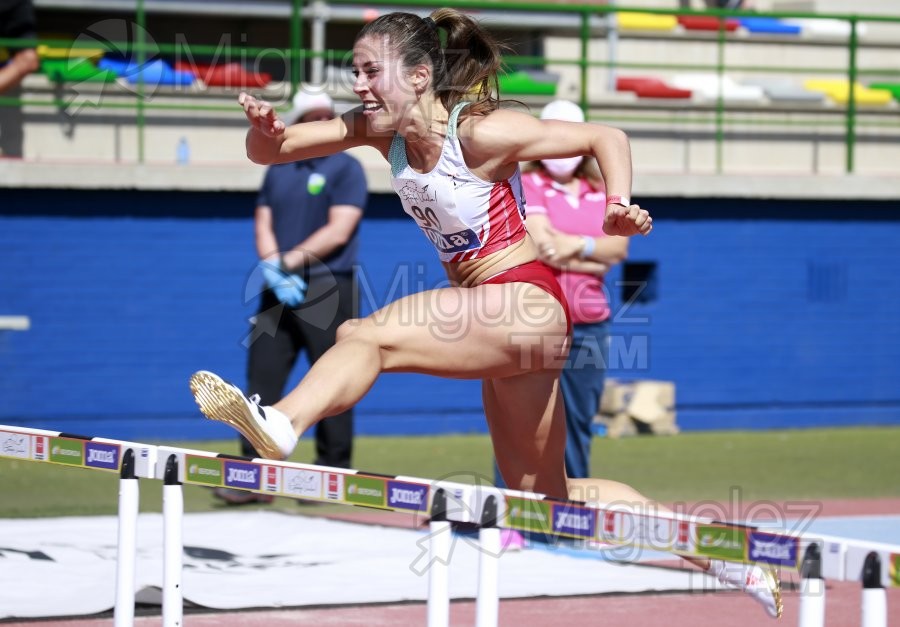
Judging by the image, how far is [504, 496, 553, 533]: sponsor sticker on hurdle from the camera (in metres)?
3.53

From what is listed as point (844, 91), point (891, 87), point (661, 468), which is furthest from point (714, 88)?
point (661, 468)

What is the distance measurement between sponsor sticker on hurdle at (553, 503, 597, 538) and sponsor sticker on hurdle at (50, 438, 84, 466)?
1.74 meters

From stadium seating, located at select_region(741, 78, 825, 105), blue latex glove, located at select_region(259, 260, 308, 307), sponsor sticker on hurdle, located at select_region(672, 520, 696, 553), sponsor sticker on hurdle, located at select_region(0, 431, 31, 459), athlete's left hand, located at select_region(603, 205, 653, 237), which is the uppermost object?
stadium seating, located at select_region(741, 78, 825, 105)

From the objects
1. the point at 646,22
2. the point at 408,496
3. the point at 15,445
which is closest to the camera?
the point at 408,496

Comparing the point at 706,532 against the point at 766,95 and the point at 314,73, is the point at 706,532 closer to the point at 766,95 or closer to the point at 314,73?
the point at 314,73

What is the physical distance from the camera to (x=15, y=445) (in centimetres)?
459

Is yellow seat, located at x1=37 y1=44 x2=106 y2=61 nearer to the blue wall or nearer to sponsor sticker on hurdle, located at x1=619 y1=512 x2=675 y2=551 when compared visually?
the blue wall

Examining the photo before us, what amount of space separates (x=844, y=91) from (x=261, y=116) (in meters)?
13.6

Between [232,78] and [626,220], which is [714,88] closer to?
[232,78]

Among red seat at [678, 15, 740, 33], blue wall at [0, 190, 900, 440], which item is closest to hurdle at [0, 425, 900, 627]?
blue wall at [0, 190, 900, 440]

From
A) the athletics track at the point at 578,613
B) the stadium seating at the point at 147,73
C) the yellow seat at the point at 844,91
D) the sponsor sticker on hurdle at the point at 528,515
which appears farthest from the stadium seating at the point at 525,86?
the sponsor sticker on hurdle at the point at 528,515

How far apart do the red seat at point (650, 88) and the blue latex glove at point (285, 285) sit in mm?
7144

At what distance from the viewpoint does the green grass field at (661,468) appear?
868 cm

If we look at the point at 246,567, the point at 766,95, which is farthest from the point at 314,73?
the point at 246,567
